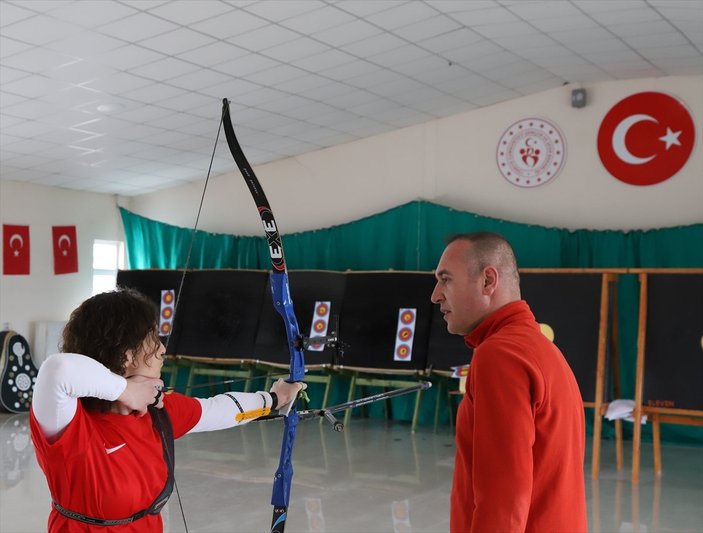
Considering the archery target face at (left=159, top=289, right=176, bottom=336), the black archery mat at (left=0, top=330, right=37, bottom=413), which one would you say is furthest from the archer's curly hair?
the archery target face at (left=159, top=289, right=176, bottom=336)

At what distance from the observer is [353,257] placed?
7.93m

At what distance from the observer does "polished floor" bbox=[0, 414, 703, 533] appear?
416 centimetres

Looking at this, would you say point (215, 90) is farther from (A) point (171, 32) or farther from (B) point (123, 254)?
(B) point (123, 254)

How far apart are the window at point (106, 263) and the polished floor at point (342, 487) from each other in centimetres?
266

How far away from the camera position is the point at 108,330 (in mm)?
1660

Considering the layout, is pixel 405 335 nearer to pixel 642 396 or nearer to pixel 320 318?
pixel 320 318

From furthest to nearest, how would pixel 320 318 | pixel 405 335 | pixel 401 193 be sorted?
pixel 401 193 → pixel 320 318 → pixel 405 335

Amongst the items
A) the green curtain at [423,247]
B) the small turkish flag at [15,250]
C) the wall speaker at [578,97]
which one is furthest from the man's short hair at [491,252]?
the small turkish flag at [15,250]

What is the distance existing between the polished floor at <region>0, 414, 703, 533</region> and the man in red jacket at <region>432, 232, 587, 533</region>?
103 inches

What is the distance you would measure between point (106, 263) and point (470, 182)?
4216mm

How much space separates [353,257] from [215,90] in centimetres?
231

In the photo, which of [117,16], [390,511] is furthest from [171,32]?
[390,511]

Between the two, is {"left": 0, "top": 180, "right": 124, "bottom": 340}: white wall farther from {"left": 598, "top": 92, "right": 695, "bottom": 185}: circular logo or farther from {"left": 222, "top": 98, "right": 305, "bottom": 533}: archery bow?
{"left": 222, "top": 98, "right": 305, "bottom": 533}: archery bow

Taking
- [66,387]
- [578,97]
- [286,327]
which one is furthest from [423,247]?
[66,387]
